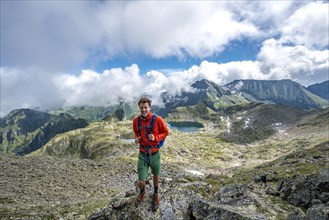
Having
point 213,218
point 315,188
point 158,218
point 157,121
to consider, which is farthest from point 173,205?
point 315,188

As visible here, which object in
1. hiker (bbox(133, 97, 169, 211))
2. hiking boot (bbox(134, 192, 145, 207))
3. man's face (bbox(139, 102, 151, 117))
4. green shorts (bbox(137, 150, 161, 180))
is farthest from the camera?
hiking boot (bbox(134, 192, 145, 207))

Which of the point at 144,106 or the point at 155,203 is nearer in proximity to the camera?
the point at 144,106

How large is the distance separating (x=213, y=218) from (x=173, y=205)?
8.35 ft

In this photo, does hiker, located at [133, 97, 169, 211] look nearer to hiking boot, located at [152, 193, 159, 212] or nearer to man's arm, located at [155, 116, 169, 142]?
man's arm, located at [155, 116, 169, 142]

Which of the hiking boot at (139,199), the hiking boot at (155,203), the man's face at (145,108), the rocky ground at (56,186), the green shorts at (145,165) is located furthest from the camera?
the rocky ground at (56,186)

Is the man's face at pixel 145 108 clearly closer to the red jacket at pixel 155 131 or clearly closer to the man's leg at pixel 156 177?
the red jacket at pixel 155 131

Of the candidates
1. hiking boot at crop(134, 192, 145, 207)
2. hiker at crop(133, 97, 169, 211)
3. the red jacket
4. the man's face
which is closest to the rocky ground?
hiking boot at crop(134, 192, 145, 207)

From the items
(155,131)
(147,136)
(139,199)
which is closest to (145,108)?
(155,131)

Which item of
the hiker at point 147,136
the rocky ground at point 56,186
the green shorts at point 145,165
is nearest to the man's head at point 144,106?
the hiker at point 147,136

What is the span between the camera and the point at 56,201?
3750 centimetres

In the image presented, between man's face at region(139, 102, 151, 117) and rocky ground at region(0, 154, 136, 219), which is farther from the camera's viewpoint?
rocky ground at region(0, 154, 136, 219)

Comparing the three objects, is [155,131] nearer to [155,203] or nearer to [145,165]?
[145,165]

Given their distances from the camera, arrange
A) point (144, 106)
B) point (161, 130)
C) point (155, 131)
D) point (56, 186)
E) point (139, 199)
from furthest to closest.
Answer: point (56, 186), point (139, 199), point (161, 130), point (155, 131), point (144, 106)

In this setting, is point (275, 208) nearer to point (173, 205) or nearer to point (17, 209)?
point (173, 205)
